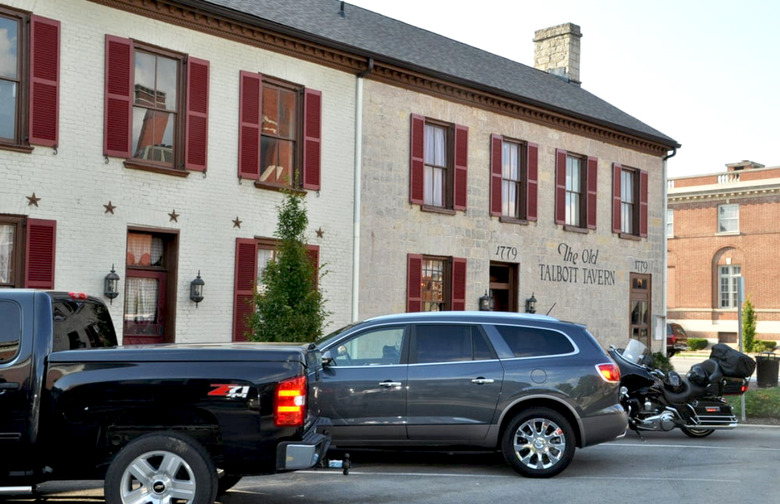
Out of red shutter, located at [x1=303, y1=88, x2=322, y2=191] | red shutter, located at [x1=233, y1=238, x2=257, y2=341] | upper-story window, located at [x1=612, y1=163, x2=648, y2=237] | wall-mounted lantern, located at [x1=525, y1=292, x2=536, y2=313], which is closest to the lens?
red shutter, located at [x1=233, y1=238, x2=257, y2=341]

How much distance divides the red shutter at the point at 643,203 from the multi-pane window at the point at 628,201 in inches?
6.0

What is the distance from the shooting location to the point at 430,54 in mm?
22828

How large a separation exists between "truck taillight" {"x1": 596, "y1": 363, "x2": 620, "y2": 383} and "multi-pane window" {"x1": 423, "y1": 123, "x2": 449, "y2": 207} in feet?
36.2

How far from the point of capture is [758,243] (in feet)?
167

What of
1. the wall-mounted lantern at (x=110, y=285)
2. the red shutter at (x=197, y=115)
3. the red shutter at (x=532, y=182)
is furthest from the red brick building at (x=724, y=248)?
the wall-mounted lantern at (x=110, y=285)

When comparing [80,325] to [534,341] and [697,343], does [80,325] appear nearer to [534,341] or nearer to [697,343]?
[534,341]

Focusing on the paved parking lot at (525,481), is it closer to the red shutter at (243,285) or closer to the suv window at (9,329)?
the suv window at (9,329)

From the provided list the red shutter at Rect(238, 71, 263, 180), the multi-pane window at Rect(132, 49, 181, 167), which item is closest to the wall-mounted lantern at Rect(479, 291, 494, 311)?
the red shutter at Rect(238, 71, 263, 180)

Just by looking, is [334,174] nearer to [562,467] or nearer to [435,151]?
[435,151]

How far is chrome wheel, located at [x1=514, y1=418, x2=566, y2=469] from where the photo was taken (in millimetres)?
10195

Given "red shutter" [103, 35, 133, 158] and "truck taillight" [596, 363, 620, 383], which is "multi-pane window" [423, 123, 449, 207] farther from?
"truck taillight" [596, 363, 620, 383]

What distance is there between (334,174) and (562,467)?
396 inches

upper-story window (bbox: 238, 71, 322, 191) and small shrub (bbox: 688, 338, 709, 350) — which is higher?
upper-story window (bbox: 238, 71, 322, 191)

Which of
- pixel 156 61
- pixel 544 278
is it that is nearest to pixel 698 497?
pixel 156 61
